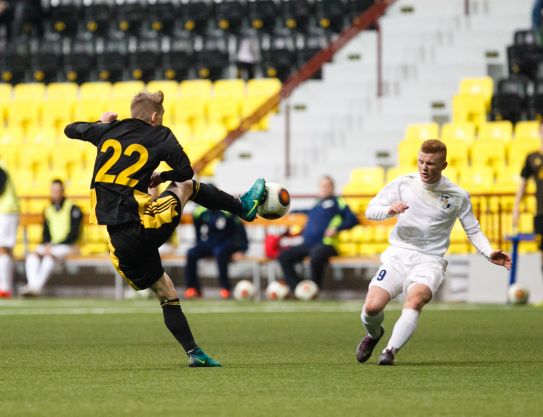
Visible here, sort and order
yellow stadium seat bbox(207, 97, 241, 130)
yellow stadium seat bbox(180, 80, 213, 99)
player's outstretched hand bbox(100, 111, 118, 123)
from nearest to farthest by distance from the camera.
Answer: player's outstretched hand bbox(100, 111, 118, 123) < yellow stadium seat bbox(207, 97, 241, 130) < yellow stadium seat bbox(180, 80, 213, 99)

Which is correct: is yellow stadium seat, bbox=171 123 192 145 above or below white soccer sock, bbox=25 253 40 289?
above

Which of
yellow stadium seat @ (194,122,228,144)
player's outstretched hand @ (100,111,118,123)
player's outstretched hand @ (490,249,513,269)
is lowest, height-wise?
player's outstretched hand @ (490,249,513,269)

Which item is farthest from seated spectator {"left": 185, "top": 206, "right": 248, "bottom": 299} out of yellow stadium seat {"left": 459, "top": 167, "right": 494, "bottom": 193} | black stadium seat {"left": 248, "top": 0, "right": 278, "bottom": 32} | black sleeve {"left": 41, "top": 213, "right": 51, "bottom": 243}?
black stadium seat {"left": 248, "top": 0, "right": 278, "bottom": 32}

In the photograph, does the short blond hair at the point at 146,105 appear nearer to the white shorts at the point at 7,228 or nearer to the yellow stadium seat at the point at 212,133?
the white shorts at the point at 7,228

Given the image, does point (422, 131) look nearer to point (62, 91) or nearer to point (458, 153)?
point (458, 153)

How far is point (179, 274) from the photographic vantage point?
65.6 ft

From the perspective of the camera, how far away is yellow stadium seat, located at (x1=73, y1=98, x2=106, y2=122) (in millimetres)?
24359

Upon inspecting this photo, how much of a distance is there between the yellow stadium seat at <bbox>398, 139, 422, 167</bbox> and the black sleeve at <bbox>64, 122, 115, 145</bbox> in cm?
1180

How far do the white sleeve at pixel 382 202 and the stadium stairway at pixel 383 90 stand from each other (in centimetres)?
1175

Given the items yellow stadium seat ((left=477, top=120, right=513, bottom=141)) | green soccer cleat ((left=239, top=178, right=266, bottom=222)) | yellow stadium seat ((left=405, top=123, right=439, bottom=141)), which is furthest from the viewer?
yellow stadium seat ((left=405, top=123, right=439, bottom=141))

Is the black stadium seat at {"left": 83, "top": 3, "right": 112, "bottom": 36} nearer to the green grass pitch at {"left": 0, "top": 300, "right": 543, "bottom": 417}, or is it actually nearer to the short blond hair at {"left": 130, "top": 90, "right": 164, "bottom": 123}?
the green grass pitch at {"left": 0, "top": 300, "right": 543, "bottom": 417}

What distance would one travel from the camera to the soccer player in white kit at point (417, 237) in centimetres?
884

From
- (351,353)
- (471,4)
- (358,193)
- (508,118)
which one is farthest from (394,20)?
(351,353)

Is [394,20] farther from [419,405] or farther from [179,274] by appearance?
[419,405]
